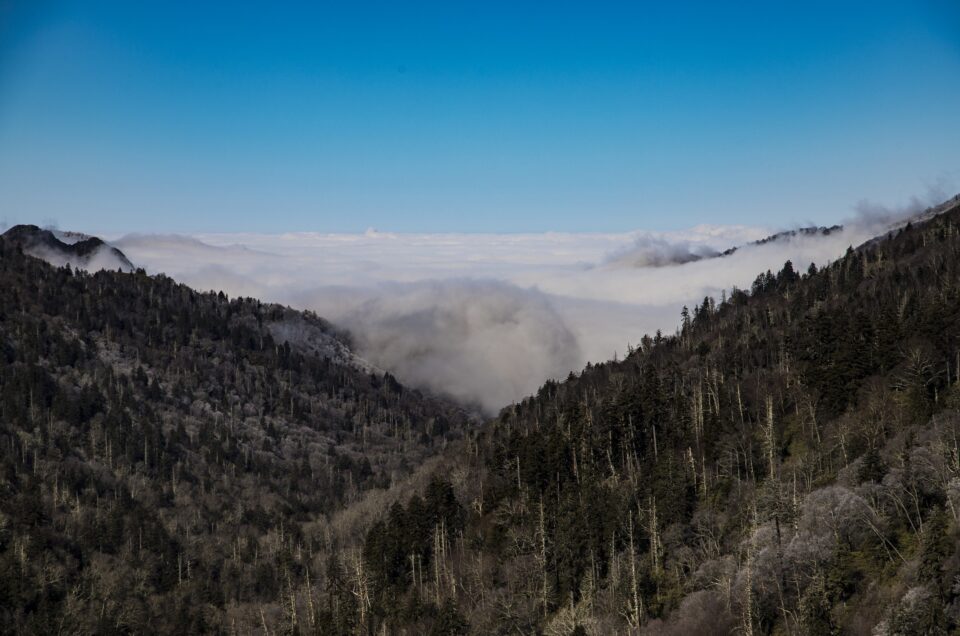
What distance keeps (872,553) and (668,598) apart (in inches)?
836

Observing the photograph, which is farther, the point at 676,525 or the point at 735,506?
the point at 735,506

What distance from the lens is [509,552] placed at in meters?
111

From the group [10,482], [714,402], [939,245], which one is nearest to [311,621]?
[714,402]

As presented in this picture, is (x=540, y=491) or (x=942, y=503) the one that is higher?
(x=942, y=503)

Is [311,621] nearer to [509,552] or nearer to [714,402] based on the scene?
[509,552]

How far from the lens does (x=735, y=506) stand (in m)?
98.1

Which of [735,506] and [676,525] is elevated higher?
[735,506]

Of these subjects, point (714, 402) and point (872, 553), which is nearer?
point (872, 553)

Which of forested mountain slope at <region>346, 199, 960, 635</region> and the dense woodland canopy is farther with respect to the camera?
the dense woodland canopy

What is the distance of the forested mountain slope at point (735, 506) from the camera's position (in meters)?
68.4

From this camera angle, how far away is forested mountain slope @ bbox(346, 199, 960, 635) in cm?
6844

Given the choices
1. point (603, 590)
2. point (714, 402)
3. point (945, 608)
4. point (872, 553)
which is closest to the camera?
point (945, 608)

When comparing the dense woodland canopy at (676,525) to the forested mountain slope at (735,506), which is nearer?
the forested mountain slope at (735,506)

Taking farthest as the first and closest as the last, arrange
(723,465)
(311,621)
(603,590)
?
(311,621) < (723,465) < (603,590)
